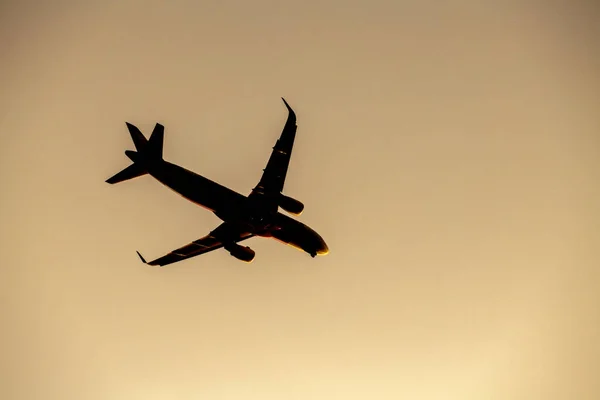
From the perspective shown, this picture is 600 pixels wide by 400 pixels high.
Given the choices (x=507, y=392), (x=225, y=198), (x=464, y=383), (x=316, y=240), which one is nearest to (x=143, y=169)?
(x=225, y=198)

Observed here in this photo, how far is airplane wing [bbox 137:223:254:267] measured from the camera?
63.7 ft

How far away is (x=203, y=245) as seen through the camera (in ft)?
66.0

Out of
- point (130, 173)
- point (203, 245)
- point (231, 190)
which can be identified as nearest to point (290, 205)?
point (231, 190)

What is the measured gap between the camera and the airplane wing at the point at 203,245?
63.7 feet

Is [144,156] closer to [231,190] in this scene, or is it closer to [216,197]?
[216,197]

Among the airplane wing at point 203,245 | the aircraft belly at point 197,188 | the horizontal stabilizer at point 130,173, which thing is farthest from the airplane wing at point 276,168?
the horizontal stabilizer at point 130,173

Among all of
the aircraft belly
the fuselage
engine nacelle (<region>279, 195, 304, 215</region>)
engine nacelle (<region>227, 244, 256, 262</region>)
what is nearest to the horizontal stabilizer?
the fuselage

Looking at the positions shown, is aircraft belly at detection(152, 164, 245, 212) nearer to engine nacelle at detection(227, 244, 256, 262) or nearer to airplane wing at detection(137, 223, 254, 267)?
airplane wing at detection(137, 223, 254, 267)

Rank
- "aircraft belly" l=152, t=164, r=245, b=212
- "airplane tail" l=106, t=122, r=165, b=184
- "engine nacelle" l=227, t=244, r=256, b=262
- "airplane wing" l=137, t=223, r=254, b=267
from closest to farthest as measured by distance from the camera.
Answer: "aircraft belly" l=152, t=164, r=245, b=212 → "airplane tail" l=106, t=122, r=165, b=184 → "engine nacelle" l=227, t=244, r=256, b=262 → "airplane wing" l=137, t=223, r=254, b=267

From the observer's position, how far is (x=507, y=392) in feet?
84.4

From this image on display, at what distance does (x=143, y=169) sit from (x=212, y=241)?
11.3 feet

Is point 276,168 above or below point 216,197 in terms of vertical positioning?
above

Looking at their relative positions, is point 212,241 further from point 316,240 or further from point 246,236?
point 316,240

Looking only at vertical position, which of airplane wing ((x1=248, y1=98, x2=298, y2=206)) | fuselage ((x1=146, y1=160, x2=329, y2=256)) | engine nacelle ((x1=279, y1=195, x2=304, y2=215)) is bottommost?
fuselage ((x1=146, y1=160, x2=329, y2=256))
